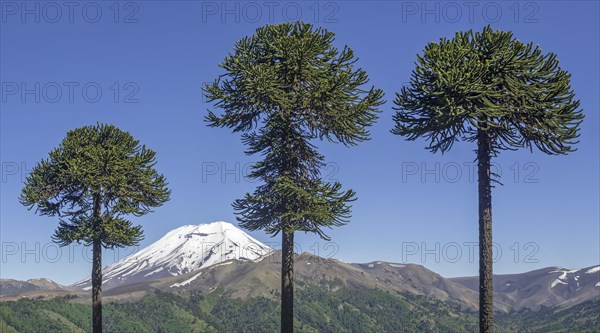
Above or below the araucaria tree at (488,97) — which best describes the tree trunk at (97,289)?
below

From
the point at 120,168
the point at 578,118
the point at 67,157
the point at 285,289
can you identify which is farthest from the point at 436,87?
the point at 67,157

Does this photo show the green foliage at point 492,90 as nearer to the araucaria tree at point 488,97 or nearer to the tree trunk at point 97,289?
the araucaria tree at point 488,97

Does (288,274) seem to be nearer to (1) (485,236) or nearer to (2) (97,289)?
(1) (485,236)

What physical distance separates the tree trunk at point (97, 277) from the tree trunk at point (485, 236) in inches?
956

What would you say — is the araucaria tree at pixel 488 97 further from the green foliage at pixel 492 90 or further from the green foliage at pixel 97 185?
the green foliage at pixel 97 185

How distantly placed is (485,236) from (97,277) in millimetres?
25151

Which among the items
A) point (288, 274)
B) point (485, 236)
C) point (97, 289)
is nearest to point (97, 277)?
point (97, 289)

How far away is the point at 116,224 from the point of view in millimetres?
45844

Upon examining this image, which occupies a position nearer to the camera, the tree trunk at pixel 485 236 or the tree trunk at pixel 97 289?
the tree trunk at pixel 485 236

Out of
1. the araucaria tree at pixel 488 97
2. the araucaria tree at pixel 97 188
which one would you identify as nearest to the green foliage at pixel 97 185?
the araucaria tree at pixel 97 188

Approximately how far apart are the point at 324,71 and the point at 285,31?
2.99 metres

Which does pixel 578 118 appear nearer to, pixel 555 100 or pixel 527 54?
pixel 555 100

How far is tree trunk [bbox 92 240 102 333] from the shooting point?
44.6 metres

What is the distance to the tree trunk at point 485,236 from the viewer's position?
3073 centimetres
